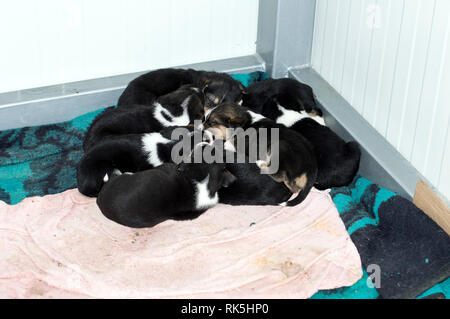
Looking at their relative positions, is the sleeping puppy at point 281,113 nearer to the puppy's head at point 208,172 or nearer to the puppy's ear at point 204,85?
the puppy's ear at point 204,85

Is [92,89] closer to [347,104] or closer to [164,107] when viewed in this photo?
[164,107]

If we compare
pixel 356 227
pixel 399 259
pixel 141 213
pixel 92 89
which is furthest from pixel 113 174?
pixel 399 259

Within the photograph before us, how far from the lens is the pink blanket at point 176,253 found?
10.2 feet

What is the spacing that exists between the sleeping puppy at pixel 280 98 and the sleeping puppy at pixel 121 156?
715mm

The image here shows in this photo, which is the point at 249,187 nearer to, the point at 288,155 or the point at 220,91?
the point at 288,155

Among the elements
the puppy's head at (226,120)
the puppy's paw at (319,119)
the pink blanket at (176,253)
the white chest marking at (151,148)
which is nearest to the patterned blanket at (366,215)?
the pink blanket at (176,253)

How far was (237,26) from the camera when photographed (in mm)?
4809

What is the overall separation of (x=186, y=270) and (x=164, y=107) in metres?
1.16

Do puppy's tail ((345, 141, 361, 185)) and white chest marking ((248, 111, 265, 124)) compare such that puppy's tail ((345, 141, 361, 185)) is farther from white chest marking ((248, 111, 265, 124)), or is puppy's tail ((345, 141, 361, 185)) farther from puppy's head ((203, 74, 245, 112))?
puppy's head ((203, 74, 245, 112))

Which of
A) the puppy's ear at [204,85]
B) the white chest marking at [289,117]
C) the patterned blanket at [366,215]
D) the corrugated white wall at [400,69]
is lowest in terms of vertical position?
the patterned blanket at [366,215]

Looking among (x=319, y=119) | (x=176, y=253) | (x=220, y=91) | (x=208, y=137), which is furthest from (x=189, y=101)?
(x=176, y=253)

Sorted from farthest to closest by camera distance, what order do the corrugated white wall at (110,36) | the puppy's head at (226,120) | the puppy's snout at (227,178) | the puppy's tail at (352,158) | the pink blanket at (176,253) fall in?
the corrugated white wall at (110,36), the puppy's head at (226,120), the puppy's tail at (352,158), the puppy's snout at (227,178), the pink blanket at (176,253)

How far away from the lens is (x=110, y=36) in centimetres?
443

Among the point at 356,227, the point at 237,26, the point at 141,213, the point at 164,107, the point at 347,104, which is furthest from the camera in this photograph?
the point at 237,26
